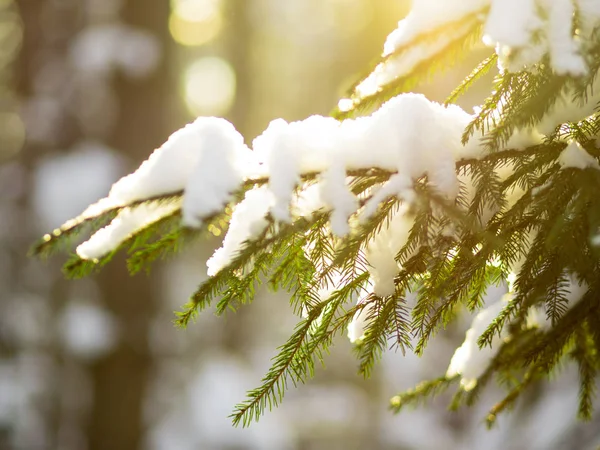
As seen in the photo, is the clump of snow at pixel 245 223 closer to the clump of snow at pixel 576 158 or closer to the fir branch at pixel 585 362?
the clump of snow at pixel 576 158

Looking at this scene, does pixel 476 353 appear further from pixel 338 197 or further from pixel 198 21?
pixel 198 21

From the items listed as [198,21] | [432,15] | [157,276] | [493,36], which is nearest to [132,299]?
[157,276]

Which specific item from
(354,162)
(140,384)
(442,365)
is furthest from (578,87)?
(442,365)

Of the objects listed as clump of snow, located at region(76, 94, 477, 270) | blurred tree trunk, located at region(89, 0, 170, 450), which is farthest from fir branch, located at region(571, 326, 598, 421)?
blurred tree trunk, located at region(89, 0, 170, 450)

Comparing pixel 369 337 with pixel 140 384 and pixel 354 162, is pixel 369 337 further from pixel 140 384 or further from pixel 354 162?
pixel 140 384

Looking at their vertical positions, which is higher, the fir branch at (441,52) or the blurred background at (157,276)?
the blurred background at (157,276)

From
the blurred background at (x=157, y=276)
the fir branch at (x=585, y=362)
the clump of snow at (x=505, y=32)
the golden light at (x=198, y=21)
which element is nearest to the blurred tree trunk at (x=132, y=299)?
the blurred background at (x=157, y=276)
